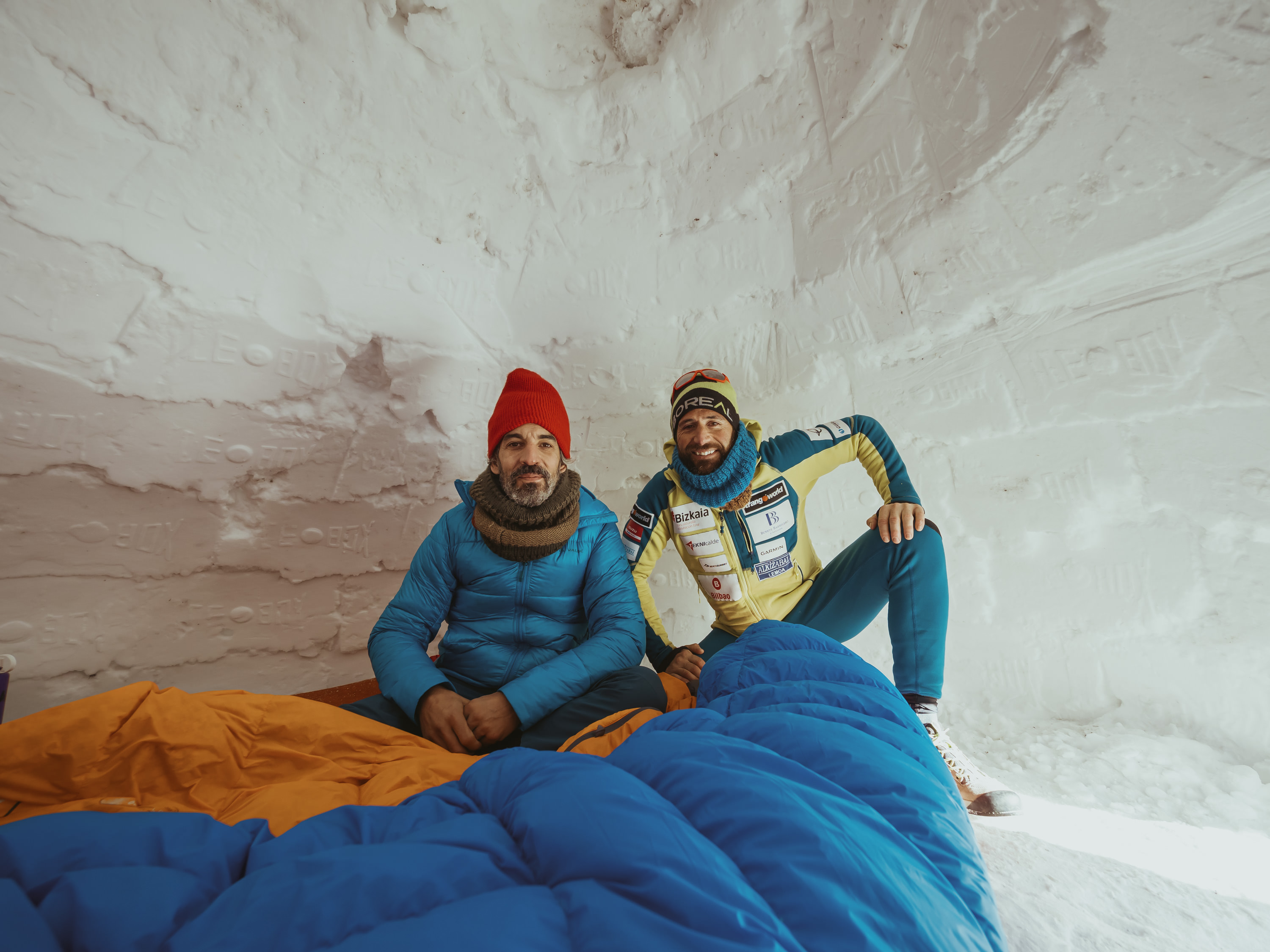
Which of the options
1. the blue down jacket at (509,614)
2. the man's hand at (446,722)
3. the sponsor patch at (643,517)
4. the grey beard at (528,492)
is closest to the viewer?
the man's hand at (446,722)

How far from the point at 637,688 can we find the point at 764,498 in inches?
23.8

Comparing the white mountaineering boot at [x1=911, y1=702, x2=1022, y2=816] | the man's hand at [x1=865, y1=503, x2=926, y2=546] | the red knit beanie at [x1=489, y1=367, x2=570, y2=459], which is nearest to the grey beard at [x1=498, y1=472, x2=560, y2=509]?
the red knit beanie at [x1=489, y1=367, x2=570, y2=459]

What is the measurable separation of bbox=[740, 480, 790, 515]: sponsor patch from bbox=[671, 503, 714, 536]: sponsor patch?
0.30ft

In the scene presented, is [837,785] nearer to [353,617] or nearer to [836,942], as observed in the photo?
[836,942]

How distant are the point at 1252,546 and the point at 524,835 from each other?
5.56 feet

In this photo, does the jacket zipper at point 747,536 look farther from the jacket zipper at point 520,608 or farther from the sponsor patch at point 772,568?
the jacket zipper at point 520,608

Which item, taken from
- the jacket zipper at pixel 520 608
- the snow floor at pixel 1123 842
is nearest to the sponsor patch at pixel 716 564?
the jacket zipper at pixel 520 608

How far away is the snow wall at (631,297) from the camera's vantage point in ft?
3.92

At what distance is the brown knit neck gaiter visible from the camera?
48.4 inches

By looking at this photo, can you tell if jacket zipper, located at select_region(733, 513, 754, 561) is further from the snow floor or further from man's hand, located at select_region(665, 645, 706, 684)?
the snow floor

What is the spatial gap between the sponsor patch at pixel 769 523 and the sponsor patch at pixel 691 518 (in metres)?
0.10

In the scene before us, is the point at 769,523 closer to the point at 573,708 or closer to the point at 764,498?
the point at 764,498

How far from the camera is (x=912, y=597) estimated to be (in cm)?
122

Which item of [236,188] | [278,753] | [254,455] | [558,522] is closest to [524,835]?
[278,753]
